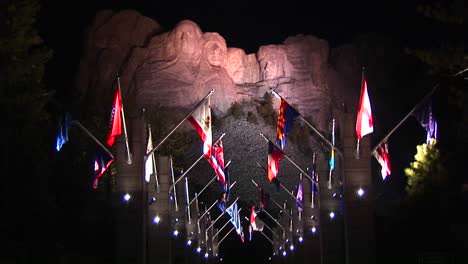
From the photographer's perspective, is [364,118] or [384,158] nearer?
[364,118]

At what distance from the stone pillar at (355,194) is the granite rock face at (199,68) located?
246 feet

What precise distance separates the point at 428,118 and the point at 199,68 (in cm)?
8480

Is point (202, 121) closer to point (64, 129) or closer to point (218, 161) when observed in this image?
point (64, 129)

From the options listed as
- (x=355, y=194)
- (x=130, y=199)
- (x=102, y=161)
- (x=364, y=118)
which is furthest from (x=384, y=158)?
(x=102, y=161)

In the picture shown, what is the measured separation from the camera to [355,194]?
34.6 metres

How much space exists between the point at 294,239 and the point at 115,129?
33070 mm

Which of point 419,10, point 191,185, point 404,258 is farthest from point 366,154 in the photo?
point 191,185

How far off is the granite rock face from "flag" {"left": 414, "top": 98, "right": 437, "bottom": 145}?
7723cm

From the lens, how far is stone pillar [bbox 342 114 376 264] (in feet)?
113

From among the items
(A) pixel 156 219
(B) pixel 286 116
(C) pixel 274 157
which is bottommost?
(A) pixel 156 219

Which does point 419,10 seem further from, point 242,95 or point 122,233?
point 242,95

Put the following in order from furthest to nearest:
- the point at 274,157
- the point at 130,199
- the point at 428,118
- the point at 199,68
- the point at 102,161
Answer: the point at 199,68 → the point at 274,157 → the point at 102,161 → the point at 130,199 → the point at 428,118

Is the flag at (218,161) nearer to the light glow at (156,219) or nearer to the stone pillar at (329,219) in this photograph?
the light glow at (156,219)

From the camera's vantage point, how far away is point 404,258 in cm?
5291
